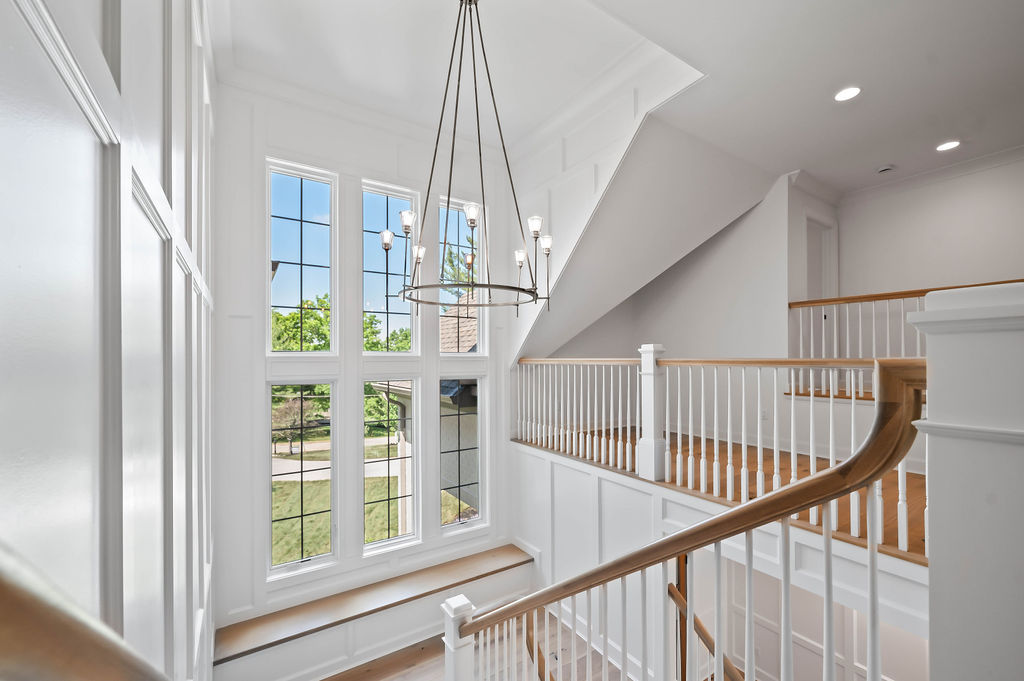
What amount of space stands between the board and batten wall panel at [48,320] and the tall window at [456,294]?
360 cm

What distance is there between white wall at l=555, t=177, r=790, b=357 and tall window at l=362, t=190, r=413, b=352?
1855 mm

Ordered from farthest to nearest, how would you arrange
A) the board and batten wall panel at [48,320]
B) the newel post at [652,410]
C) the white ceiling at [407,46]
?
the newel post at [652,410] < the white ceiling at [407,46] < the board and batten wall panel at [48,320]

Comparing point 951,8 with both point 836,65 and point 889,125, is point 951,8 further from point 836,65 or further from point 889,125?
point 889,125

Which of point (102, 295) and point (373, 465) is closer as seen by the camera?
point (102, 295)

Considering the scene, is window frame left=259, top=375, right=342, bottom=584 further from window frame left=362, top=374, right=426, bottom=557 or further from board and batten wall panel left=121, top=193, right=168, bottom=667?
board and batten wall panel left=121, top=193, right=168, bottom=667

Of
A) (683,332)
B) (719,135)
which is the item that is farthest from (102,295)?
(683,332)

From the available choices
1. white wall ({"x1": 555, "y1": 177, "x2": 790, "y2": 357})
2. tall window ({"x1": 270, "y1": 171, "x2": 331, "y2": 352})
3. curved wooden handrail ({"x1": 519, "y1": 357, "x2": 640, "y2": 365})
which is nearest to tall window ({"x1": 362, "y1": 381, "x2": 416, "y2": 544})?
tall window ({"x1": 270, "y1": 171, "x2": 331, "y2": 352})

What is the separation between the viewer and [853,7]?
2262 millimetres

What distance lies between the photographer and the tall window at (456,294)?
4.28 metres

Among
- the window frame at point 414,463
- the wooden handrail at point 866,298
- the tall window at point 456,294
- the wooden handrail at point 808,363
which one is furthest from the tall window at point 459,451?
the wooden handrail at point 866,298

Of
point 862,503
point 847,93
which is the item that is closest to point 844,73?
point 847,93

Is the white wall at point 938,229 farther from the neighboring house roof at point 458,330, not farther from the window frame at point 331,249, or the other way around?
the window frame at point 331,249

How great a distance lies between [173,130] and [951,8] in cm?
340

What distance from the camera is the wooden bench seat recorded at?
3033mm
